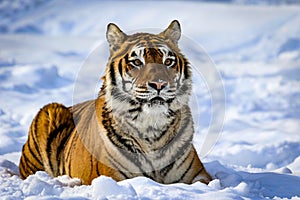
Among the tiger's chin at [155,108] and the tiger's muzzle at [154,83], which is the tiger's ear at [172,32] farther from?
the tiger's chin at [155,108]

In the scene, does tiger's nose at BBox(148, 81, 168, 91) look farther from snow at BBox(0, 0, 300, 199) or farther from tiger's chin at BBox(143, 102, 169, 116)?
snow at BBox(0, 0, 300, 199)

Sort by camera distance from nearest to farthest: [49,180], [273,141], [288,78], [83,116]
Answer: [49,180] → [83,116] → [273,141] → [288,78]

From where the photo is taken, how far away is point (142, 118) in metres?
3.11

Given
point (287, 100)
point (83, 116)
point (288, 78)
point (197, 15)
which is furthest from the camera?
point (197, 15)

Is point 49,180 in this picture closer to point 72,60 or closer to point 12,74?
point 12,74

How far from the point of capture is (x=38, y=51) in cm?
1004

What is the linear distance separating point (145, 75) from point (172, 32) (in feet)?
1.43

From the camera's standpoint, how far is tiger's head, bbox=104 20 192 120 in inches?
117

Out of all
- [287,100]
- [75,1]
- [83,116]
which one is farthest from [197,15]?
[83,116]

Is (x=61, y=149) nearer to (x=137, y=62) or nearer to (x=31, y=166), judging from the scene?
(x=31, y=166)

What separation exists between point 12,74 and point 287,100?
358 centimetres

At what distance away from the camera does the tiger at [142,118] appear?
3.02m

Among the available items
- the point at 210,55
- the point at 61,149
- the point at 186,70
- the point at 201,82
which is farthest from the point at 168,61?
the point at 210,55

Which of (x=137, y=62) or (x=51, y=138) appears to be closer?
(x=137, y=62)
